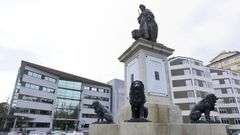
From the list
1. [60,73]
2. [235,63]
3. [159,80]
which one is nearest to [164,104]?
[159,80]

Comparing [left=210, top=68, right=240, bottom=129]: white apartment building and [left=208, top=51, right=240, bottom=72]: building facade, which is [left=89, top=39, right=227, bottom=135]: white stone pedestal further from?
[left=208, top=51, right=240, bottom=72]: building facade

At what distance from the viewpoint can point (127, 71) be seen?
6.58m

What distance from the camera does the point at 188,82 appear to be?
105 ft

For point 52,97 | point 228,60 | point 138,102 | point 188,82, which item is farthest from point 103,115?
point 228,60

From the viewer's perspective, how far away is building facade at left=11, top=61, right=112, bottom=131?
37844 millimetres

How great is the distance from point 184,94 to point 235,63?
28.3m

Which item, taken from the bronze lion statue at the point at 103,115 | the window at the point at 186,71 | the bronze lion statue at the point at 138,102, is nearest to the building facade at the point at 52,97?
the window at the point at 186,71

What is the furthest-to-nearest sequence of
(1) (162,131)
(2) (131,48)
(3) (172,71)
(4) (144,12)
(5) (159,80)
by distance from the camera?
(3) (172,71), (4) (144,12), (2) (131,48), (5) (159,80), (1) (162,131)

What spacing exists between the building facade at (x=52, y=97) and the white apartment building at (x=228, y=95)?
3329 centimetres

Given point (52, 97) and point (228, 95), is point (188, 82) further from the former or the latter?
point (52, 97)

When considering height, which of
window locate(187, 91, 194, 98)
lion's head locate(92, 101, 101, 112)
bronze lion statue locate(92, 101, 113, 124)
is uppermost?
window locate(187, 91, 194, 98)

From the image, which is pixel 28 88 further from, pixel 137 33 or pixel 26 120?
pixel 137 33

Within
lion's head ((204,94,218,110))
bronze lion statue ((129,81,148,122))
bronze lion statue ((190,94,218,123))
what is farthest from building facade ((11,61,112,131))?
lion's head ((204,94,218,110))

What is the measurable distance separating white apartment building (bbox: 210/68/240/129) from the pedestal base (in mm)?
37205
